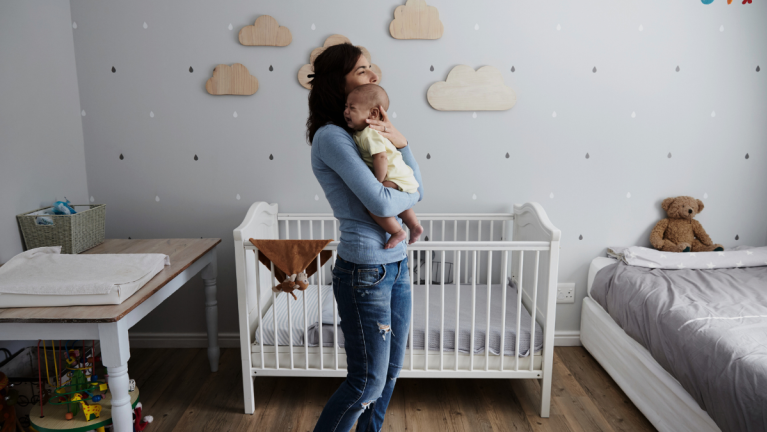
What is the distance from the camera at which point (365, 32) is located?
2092 mm

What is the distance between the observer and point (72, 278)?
4.36 feet

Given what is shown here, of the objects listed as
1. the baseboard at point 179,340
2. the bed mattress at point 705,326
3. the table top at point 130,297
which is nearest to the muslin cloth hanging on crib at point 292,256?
the table top at point 130,297

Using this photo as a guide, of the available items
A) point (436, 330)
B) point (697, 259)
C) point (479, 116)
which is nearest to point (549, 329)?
point (436, 330)

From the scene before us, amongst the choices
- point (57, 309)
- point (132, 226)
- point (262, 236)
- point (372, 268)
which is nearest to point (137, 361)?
point (132, 226)

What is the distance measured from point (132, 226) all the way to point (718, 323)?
249cm

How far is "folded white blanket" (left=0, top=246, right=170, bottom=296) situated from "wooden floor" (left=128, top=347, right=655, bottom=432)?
2.15ft

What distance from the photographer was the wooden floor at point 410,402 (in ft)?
5.61

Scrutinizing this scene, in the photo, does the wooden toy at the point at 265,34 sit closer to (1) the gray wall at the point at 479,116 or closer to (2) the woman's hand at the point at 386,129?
(1) the gray wall at the point at 479,116

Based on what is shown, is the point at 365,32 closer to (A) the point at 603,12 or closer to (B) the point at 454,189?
(B) the point at 454,189

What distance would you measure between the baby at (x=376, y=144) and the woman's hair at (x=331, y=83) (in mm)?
31

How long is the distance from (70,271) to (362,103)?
1075 millimetres

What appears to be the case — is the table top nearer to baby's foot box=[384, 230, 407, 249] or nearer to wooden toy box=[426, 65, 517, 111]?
baby's foot box=[384, 230, 407, 249]

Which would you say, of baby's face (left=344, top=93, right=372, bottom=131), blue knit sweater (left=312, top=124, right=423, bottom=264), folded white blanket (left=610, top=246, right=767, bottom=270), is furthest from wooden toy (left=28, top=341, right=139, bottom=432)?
folded white blanket (left=610, top=246, right=767, bottom=270)

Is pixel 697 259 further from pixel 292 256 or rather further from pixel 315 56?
pixel 315 56
